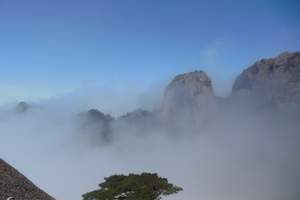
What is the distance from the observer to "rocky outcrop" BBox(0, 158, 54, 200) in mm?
52719

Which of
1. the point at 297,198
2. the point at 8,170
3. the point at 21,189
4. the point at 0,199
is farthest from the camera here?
the point at 297,198

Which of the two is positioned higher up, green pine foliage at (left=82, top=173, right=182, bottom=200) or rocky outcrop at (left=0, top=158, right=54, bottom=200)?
green pine foliage at (left=82, top=173, right=182, bottom=200)

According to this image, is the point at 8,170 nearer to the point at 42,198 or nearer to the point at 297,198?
the point at 42,198

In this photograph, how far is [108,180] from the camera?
7212 cm

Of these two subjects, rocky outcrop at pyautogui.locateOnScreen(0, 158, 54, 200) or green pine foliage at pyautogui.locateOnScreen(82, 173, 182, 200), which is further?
green pine foliage at pyautogui.locateOnScreen(82, 173, 182, 200)

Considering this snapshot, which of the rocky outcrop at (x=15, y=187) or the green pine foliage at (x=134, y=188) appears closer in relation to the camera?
the rocky outcrop at (x=15, y=187)

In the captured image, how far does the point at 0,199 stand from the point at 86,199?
2418cm

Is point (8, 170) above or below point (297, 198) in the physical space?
below

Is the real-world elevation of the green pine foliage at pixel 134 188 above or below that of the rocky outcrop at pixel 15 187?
above

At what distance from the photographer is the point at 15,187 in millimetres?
56312

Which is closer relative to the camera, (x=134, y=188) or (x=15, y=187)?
(x=15, y=187)

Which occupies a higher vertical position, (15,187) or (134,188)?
(134,188)

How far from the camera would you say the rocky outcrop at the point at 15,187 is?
52.7 m

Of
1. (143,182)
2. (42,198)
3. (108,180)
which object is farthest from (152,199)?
(42,198)
